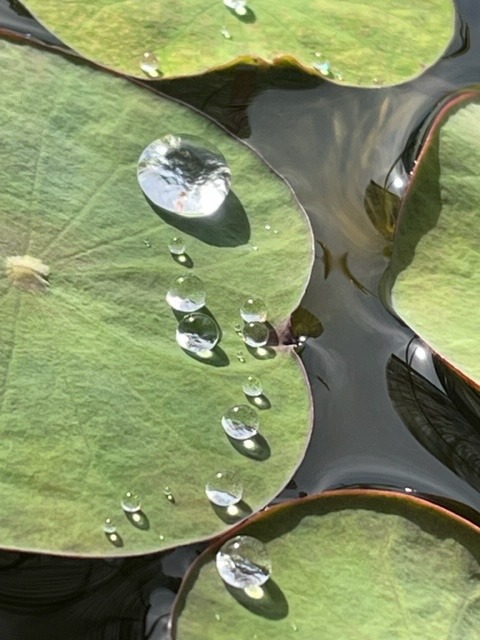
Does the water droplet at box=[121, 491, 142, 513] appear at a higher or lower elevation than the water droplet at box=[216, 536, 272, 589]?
higher

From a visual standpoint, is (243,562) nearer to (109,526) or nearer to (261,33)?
(109,526)

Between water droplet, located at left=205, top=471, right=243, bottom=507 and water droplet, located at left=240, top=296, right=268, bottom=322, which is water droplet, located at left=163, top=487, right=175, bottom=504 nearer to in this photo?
water droplet, located at left=205, top=471, right=243, bottom=507

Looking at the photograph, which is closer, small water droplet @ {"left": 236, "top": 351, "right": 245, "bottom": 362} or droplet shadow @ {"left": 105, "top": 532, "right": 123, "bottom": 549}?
droplet shadow @ {"left": 105, "top": 532, "right": 123, "bottom": 549}

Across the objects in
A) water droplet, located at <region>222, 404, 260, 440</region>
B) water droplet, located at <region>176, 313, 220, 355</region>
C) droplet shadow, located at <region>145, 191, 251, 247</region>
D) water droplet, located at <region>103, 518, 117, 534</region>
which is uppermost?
droplet shadow, located at <region>145, 191, 251, 247</region>

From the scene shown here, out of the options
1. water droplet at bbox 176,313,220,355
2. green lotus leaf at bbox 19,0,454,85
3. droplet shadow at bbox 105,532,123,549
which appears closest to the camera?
droplet shadow at bbox 105,532,123,549

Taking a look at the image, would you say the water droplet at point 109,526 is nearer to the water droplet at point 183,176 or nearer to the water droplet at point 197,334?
the water droplet at point 197,334

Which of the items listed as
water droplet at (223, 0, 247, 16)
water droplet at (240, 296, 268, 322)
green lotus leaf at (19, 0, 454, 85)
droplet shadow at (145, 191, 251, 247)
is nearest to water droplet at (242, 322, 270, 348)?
water droplet at (240, 296, 268, 322)

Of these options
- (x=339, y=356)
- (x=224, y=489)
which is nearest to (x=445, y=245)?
→ (x=339, y=356)

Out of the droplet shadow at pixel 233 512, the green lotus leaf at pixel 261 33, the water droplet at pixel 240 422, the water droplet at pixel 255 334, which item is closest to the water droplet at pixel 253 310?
the water droplet at pixel 255 334
